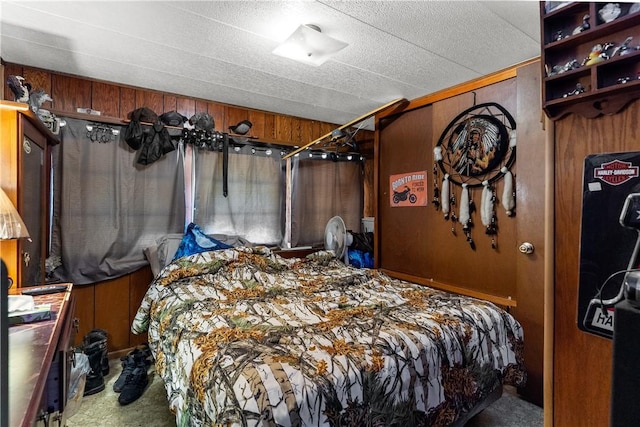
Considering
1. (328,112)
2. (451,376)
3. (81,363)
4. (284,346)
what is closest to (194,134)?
(328,112)

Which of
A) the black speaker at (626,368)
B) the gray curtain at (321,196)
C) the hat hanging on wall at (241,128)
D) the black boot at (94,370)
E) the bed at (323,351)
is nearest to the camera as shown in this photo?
the black speaker at (626,368)

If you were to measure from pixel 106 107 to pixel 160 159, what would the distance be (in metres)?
0.65

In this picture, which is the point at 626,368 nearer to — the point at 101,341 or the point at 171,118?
the point at 101,341

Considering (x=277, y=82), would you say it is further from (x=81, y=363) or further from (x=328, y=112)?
(x=81, y=363)

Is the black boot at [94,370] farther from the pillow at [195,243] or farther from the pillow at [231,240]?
the pillow at [231,240]

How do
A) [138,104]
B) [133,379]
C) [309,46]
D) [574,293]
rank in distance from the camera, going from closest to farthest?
[574,293] → [309,46] → [133,379] → [138,104]

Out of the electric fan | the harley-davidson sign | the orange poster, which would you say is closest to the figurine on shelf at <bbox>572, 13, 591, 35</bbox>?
the harley-davidson sign

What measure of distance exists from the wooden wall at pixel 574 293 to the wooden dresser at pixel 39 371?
1.50 m

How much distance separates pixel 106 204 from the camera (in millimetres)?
2912

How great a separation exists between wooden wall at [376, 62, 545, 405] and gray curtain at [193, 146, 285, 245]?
1.25 metres

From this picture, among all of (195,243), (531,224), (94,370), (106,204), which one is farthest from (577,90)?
(106,204)

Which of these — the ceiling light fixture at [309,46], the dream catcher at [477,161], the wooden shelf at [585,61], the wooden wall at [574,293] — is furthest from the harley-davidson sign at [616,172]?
the ceiling light fixture at [309,46]

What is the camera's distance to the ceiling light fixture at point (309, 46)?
6.84 feet

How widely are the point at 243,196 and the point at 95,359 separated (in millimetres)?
1971
